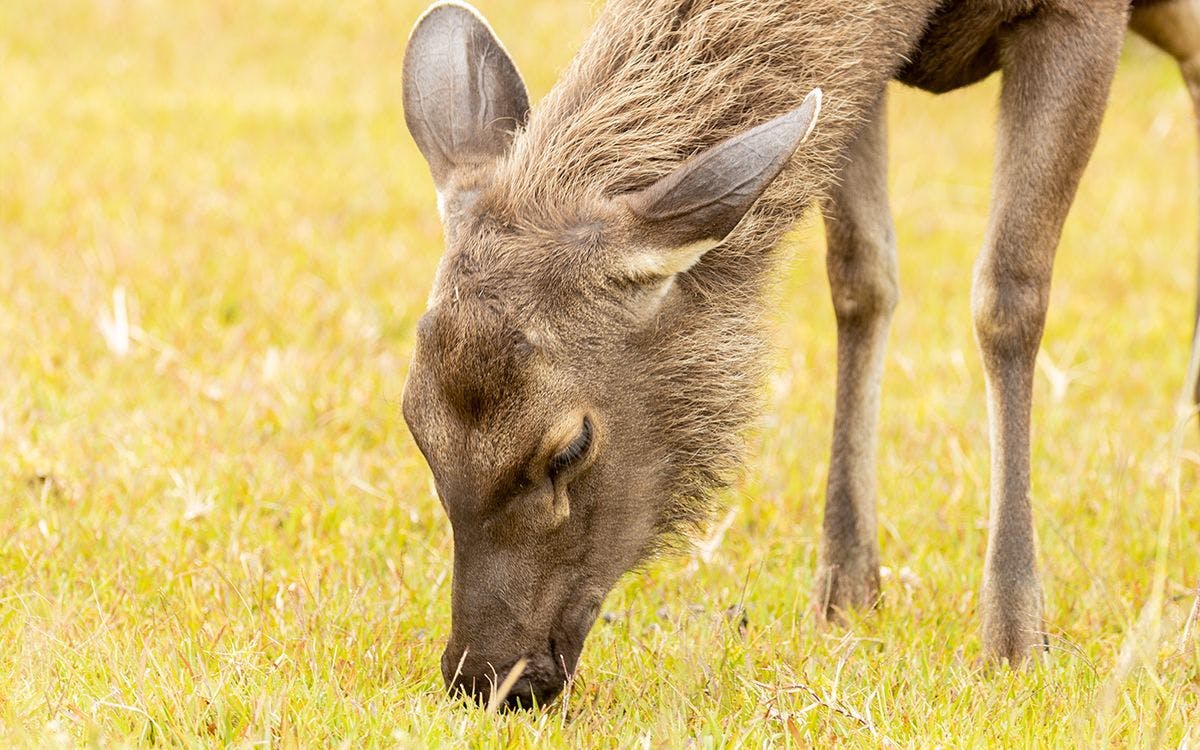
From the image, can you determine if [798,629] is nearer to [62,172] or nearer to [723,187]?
[723,187]

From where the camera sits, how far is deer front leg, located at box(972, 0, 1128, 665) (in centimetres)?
505

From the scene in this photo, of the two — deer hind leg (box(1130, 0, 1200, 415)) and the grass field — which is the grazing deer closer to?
the grass field

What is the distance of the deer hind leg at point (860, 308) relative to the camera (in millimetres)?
5762

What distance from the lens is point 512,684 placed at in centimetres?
420

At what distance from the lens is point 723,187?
13.6 feet

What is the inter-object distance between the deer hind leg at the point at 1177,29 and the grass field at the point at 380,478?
1.37 m

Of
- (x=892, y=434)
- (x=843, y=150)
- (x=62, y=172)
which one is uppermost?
(x=843, y=150)

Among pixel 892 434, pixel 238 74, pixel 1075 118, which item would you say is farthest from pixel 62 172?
pixel 1075 118

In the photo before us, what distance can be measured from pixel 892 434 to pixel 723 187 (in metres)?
3.25

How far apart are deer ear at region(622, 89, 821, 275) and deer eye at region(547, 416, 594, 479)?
0.44 metres

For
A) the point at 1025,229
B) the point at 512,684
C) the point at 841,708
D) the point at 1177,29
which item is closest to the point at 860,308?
the point at 1025,229

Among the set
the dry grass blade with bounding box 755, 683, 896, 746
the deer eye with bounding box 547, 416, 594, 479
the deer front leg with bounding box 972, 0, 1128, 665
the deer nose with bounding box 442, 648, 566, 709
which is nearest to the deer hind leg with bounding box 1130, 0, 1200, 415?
the deer front leg with bounding box 972, 0, 1128, 665

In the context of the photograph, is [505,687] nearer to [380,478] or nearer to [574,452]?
[574,452]

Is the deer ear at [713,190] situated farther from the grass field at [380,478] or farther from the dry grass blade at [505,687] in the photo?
the dry grass blade at [505,687]
